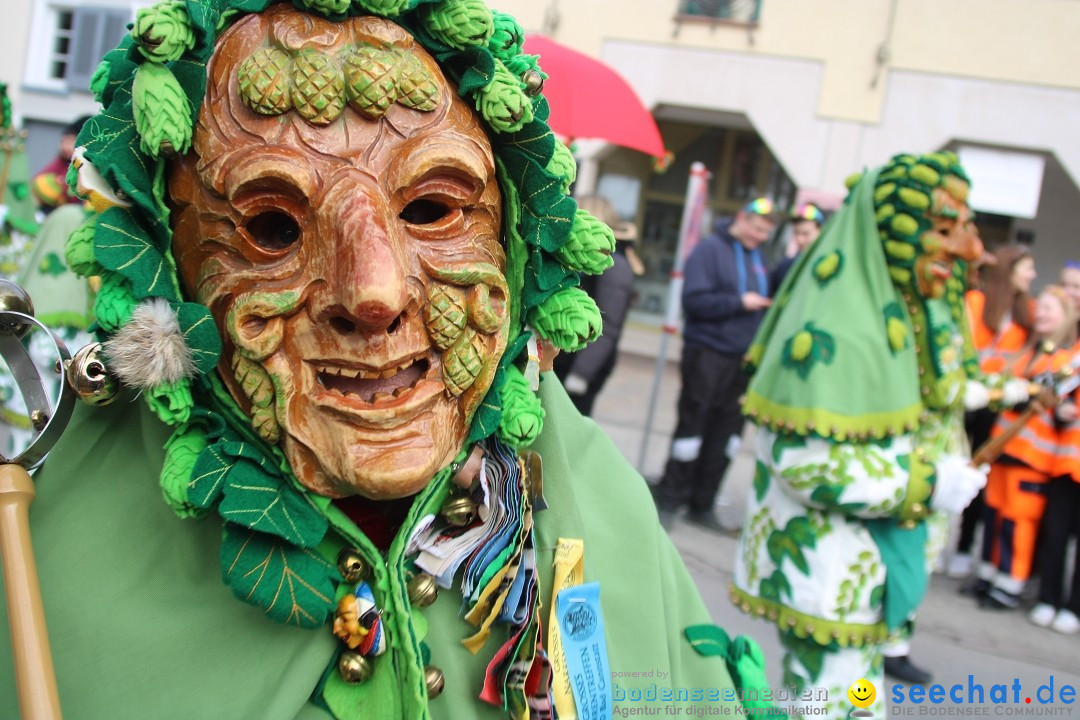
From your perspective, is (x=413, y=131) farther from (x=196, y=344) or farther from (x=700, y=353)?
(x=700, y=353)

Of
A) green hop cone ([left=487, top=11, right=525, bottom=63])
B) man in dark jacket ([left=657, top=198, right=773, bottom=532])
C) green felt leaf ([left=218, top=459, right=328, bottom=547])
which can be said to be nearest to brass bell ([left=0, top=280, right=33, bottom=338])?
green felt leaf ([left=218, top=459, right=328, bottom=547])

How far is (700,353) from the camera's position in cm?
573

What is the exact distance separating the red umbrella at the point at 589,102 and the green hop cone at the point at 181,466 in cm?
248

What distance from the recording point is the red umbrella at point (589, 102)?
3.75 m

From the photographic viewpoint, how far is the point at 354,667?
141cm

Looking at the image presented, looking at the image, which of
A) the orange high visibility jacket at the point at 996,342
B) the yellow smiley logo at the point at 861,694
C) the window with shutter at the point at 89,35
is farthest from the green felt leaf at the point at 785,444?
the window with shutter at the point at 89,35

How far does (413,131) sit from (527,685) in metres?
0.90

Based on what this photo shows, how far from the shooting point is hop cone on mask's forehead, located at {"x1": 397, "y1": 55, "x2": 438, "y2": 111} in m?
1.39

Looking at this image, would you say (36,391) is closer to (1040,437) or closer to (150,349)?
(150,349)

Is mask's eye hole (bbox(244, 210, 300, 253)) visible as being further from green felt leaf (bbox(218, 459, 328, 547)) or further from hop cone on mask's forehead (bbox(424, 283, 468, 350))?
green felt leaf (bbox(218, 459, 328, 547))

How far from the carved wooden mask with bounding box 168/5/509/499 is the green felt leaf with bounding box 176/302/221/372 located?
0.03m

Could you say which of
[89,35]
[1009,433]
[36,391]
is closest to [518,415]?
[36,391]

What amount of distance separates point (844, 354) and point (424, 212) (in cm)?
166

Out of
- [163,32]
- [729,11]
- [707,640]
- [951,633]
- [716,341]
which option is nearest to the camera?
[163,32]
